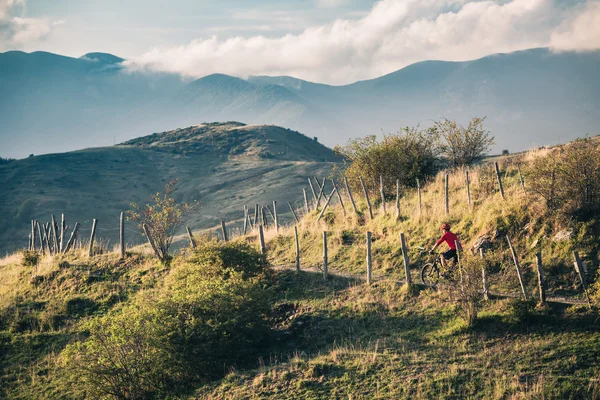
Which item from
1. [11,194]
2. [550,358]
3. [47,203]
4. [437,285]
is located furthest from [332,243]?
[11,194]

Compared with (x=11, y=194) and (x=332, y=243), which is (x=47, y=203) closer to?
(x=11, y=194)

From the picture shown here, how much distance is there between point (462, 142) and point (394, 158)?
4359 mm

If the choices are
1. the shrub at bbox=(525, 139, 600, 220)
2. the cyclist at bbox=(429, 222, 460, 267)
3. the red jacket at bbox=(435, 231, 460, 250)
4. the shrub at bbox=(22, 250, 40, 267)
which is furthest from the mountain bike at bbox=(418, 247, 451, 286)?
the shrub at bbox=(22, 250, 40, 267)

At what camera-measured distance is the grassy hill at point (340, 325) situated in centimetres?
1130

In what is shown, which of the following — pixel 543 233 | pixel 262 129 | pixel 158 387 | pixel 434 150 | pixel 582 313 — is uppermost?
→ pixel 262 129

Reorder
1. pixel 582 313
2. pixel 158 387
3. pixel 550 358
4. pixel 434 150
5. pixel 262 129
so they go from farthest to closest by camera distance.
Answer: pixel 262 129
pixel 434 150
pixel 158 387
pixel 582 313
pixel 550 358

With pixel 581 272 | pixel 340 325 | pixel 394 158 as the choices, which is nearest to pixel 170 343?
pixel 340 325

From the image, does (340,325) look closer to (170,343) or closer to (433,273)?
(433,273)

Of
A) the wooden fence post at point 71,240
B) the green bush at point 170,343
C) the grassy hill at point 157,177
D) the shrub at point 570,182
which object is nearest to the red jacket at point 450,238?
the shrub at point 570,182

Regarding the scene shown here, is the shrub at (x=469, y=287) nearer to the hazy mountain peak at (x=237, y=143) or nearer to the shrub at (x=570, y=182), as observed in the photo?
the shrub at (x=570, y=182)

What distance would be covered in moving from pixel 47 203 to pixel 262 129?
53347 mm

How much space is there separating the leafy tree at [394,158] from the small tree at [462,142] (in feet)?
2.06

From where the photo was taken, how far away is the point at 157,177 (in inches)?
3376

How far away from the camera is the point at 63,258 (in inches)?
1022
